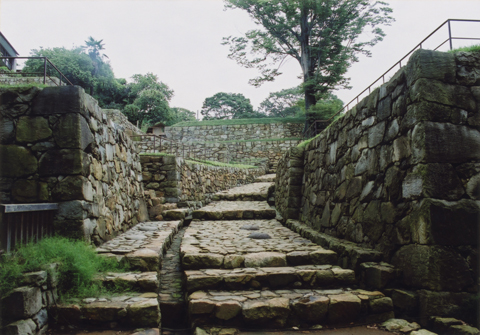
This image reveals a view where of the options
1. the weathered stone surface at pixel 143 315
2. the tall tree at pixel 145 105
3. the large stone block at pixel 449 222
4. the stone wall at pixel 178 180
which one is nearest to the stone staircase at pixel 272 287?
the weathered stone surface at pixel 143 315

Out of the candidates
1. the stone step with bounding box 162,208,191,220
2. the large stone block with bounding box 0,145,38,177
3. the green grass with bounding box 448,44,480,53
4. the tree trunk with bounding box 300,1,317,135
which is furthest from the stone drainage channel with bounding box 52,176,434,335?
the tree trunk with bounding box 300,1,317,135

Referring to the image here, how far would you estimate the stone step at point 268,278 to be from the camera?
352 cm

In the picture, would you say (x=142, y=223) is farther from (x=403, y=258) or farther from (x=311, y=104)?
(x=311, y=104)

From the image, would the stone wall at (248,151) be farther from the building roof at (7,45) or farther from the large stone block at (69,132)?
the large stone block at (69,132)

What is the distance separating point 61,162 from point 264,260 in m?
2.87

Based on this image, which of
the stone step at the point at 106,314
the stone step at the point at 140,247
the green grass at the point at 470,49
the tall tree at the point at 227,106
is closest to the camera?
the stone step at the point at 106,314

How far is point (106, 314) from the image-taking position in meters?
2.95

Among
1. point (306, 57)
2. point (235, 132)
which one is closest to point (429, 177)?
point (306, 57)

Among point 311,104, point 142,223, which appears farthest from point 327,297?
point 311,104

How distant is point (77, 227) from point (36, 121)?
144 centimetres

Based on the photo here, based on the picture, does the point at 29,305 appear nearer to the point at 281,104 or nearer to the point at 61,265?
the point at 61,265

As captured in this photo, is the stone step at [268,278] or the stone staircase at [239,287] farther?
the stone step at [268,278]

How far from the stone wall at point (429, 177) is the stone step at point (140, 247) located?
2.72 metres

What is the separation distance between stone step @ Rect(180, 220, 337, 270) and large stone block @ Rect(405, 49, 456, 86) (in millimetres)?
2401
